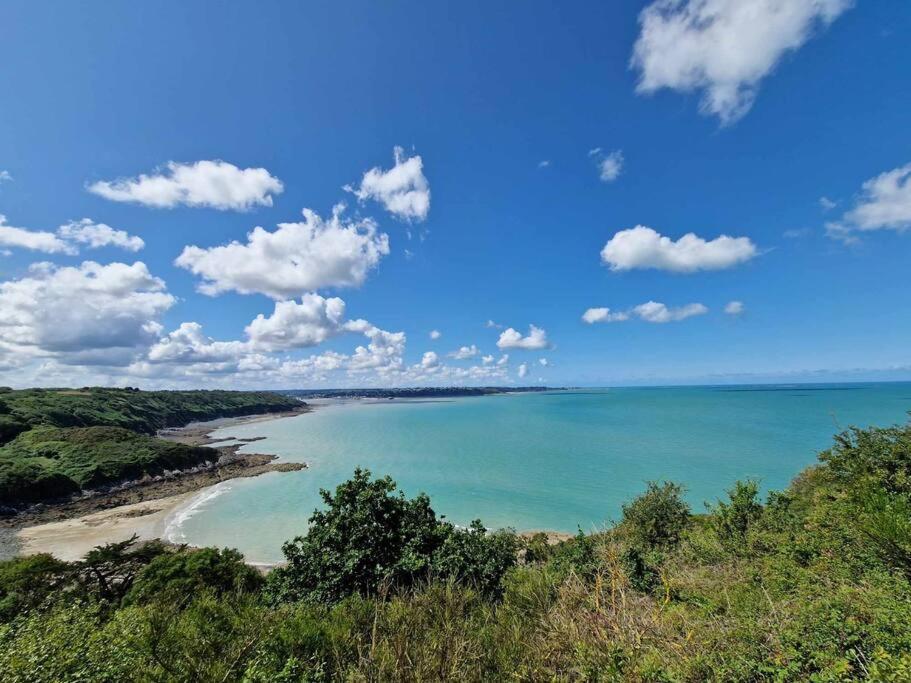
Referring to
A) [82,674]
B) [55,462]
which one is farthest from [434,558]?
[55,462]

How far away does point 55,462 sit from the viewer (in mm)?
45031

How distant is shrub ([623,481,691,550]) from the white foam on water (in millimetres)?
33375

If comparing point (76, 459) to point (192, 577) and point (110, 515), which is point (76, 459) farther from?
point (192, 577)

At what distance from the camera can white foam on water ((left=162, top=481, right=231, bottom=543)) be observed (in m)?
30.0

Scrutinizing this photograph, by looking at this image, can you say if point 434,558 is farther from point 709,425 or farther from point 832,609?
point 709,425

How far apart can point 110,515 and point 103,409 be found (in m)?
69.3

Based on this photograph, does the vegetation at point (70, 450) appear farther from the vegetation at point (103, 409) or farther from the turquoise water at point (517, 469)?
the turquoise water at point (517, 469)

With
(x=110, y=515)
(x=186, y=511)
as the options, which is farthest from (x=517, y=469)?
(x=110, y=515)

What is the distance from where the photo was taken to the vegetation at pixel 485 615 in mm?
5090

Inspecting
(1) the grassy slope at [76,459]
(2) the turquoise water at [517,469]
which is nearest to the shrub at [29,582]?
(2) the turquoise water at [517,469]

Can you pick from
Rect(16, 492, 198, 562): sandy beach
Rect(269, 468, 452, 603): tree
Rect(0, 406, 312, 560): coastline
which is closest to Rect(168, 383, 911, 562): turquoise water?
Rect(16, 492, 198, 562): sandy beach

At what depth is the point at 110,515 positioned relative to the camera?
35.6m

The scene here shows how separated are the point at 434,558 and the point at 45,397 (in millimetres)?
114522

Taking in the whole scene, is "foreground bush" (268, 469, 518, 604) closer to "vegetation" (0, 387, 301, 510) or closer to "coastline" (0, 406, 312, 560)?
"coastline" (0, 406, 312, 560)
